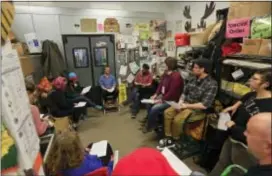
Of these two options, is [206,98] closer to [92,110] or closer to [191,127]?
[191,127]

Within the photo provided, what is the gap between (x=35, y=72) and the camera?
14.6 ft

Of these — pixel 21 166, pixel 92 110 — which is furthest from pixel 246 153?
pixel 92 110

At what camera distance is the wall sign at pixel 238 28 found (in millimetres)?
2220

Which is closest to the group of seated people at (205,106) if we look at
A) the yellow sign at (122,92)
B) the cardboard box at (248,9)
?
the cardboard box at (248,9)

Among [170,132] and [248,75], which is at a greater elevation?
[248,75]

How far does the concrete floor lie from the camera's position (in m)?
3.17

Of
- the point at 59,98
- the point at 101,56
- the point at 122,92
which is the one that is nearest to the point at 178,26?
the point at 101,56

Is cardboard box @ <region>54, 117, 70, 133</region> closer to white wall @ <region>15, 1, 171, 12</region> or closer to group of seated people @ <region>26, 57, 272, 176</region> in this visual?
group of seated people @ <region>26, 57, 272, 176</region>

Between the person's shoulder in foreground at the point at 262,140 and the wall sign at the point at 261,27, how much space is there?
1231 millimetres

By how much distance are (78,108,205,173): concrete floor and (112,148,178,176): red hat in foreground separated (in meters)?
2.04

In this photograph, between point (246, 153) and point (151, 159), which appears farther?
point (246, 153)

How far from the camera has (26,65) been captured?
385cm

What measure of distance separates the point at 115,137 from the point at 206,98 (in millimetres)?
1662

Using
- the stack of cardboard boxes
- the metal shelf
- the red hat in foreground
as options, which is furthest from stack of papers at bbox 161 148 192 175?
the stack of cardboard boxes
